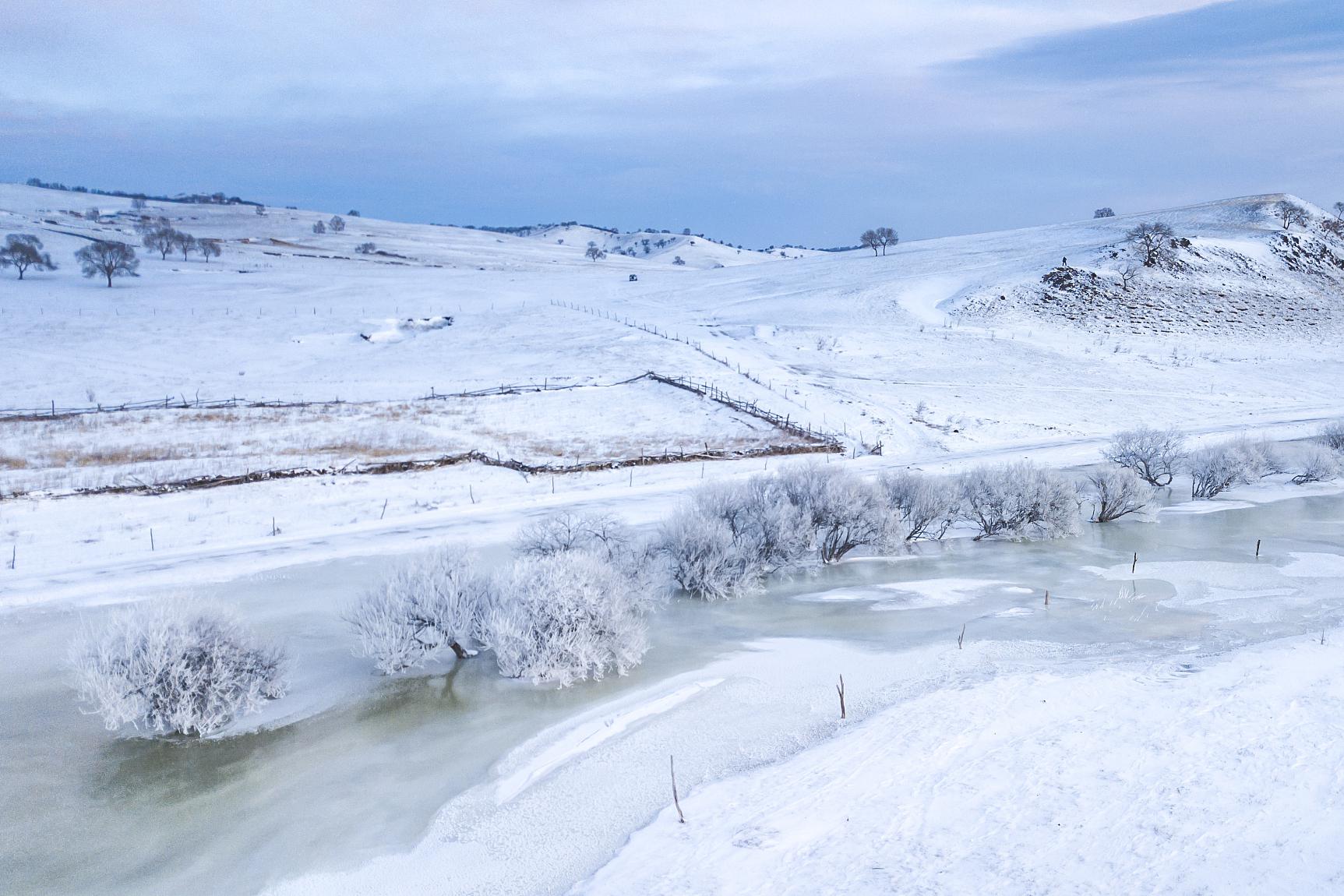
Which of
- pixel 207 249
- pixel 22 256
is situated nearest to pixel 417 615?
pixel 22 256

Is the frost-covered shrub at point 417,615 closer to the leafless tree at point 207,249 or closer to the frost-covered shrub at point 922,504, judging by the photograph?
the frost-covered shrub at point 922,504

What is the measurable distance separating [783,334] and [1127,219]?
171 feet

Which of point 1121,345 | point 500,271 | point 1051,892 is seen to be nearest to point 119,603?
point 1051,892

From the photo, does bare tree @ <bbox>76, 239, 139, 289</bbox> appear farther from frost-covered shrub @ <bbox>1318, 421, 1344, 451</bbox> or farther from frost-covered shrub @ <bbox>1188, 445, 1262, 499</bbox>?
frost-covered shrub @ <bbox>1318, 421, 1344, 451</bbox>

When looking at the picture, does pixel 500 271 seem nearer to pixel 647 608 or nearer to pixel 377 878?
pixel 647 608

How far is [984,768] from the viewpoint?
10016 millimetres

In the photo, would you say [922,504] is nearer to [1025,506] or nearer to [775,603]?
[1025,506]

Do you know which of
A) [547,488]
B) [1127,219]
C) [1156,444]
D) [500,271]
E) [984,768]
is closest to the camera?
[984,768]

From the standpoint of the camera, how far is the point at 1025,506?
21281 millimetres

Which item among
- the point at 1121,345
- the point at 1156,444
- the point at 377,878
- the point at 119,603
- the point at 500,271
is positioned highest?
the point at 500,271

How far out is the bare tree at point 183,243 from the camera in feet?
297

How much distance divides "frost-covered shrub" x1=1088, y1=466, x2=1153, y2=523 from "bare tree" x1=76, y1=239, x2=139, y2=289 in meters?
74.8

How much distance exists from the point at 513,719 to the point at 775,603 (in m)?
6.52

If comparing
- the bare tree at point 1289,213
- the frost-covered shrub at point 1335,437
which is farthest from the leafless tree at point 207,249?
the bare tree at point 1289,213
